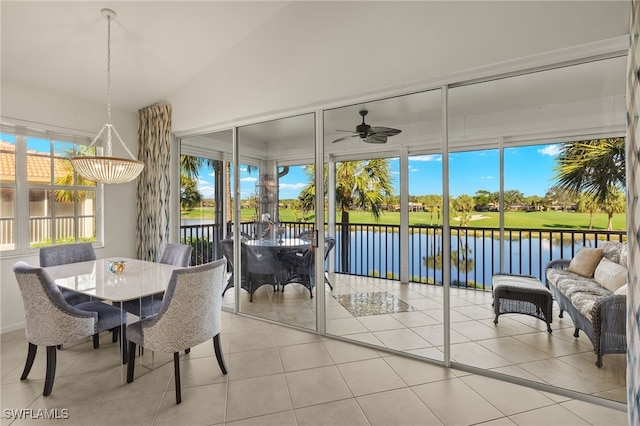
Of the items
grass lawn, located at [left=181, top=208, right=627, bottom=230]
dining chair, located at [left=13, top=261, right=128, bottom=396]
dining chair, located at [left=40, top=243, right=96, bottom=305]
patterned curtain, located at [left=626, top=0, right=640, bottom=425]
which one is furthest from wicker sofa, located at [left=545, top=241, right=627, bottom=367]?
dining chair, located at [left=40, top=243, right=96, bottom=305]

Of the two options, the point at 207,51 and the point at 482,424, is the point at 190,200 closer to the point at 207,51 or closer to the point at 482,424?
the point at 207,51

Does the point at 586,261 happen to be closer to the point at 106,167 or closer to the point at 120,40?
the point at 106,167

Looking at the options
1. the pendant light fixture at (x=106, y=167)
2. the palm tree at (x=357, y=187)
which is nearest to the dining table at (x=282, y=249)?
the palm tree at (x=357, y=187)

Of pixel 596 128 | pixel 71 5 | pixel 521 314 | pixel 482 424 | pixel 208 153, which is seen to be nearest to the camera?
pixel 482 424

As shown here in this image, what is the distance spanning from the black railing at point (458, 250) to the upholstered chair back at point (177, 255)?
1106mm

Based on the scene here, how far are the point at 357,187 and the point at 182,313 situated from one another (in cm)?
189

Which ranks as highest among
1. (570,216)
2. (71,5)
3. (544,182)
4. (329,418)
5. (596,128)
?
(71,5)

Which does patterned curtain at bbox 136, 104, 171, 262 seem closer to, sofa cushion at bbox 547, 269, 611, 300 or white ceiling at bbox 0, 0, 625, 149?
white ceiling at bbox 0, 0, 625, 149

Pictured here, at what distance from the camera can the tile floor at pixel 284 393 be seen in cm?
193

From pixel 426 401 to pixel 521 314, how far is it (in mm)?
1085

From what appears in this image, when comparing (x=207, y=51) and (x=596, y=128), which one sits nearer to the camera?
(x=596, y=128)

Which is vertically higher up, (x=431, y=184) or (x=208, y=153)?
(x=208, y=153)

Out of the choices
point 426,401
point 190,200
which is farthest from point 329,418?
point 190,200

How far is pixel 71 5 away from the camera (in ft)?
8.70
